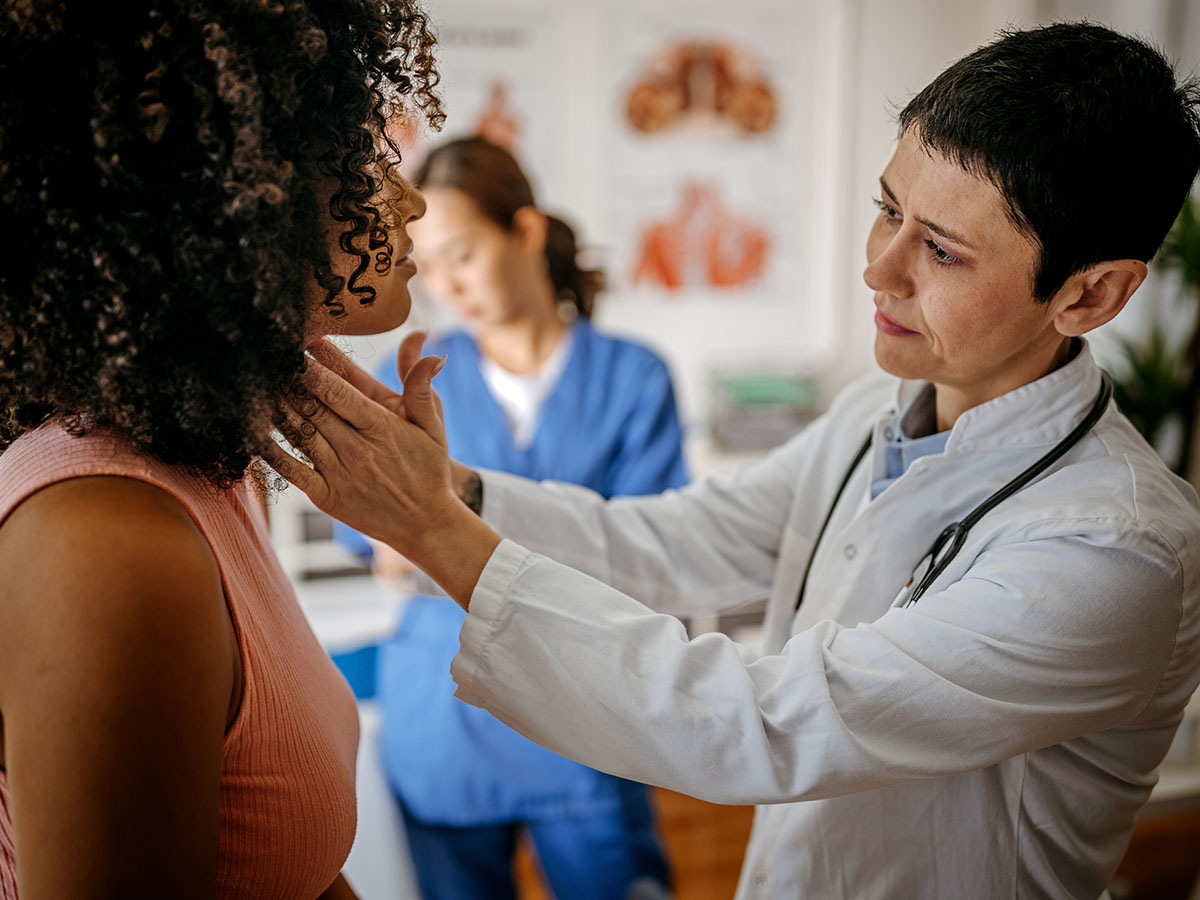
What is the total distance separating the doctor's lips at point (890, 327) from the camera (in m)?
1.06

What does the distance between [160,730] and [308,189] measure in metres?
0.42

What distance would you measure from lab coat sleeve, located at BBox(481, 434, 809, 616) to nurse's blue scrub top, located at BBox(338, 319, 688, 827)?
674 millimetres

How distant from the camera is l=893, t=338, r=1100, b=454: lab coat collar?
1.04 m

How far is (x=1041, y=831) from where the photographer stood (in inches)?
39.9

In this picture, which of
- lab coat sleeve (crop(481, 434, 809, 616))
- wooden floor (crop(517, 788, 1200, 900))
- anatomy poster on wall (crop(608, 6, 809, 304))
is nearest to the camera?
lab coat sleeve (crop(481, 434, 809, 616))

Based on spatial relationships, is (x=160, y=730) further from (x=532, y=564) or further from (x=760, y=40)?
(x=760, y=40)

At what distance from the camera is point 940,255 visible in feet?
3.29

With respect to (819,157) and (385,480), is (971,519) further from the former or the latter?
(819,157)

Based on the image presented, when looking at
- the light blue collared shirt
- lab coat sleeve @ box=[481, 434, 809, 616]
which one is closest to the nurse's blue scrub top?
lab coat sleeve @ box=[481, 434, 809, 616]

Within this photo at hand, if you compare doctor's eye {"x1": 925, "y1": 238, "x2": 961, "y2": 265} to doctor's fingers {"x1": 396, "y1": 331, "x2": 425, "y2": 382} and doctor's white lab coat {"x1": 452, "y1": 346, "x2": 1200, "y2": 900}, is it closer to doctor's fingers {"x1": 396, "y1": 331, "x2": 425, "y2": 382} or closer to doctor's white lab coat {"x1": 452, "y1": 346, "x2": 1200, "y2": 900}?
doctor's white lab coat {"x1": 452, "y1": 346, "x2": 1200, "y2": 900}

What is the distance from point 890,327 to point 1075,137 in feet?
0.85

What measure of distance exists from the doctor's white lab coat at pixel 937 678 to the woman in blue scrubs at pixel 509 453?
821 millimetres

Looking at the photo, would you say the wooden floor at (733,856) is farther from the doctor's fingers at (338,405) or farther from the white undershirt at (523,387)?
the doctor's fingers at (338,405)

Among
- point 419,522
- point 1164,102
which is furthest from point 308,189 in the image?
point 1164,102
